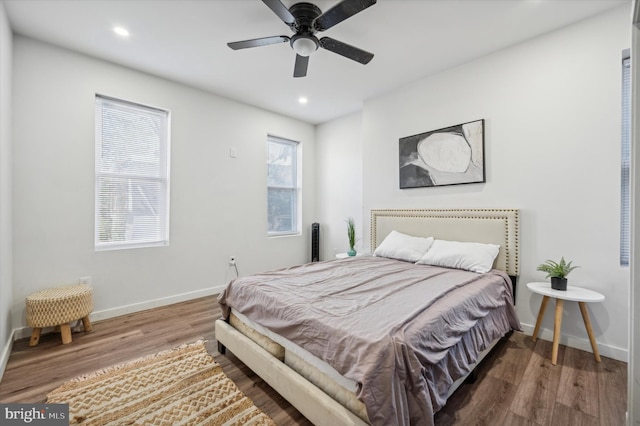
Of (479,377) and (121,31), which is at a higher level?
(121,31)

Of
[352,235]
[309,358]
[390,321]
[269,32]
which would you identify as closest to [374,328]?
[390,321]

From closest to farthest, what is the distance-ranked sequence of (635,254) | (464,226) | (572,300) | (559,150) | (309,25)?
(635,254) < (572,300) < (309,25) < (559,150) < (464,226)

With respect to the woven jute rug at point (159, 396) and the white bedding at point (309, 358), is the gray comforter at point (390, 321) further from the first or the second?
the woven jute rug at point (159, 396)

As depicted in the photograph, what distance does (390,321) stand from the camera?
1.42 meters

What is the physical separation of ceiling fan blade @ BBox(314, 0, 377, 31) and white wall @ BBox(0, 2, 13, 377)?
7.77 ft

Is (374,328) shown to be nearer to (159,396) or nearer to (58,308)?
(159,396)

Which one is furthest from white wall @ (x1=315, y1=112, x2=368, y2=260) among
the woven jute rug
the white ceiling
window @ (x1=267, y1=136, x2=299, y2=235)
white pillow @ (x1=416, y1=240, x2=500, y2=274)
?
the woven jute rug

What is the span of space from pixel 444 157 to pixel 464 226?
83 cm

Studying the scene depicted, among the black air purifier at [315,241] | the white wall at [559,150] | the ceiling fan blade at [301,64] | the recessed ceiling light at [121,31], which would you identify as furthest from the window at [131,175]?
the white wall at [559,150]

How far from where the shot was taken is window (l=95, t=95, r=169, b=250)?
2957mm

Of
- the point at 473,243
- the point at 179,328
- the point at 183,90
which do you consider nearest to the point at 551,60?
the point at 473,243

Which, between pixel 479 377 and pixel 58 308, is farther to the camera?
pixel 58 308

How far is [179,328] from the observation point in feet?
8.91

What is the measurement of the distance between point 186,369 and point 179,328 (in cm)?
84
